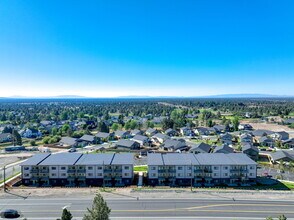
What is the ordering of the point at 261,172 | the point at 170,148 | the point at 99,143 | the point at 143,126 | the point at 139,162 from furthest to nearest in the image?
the point at 143,126, the point at 99,143, the point at 170,148, the point at 139,162, the point at 261,172

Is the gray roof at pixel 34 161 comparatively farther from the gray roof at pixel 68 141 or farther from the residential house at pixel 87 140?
the residential house at pixel 87 140

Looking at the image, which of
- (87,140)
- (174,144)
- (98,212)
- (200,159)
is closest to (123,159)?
(200,159)

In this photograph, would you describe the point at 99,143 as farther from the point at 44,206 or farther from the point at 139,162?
the point at 44,206

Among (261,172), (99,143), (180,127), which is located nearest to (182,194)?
(261,172)

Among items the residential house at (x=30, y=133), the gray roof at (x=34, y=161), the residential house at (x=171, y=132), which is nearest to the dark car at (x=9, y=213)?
the gray roof at (x=34, y=161)

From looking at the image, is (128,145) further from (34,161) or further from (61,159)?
(34,161)
